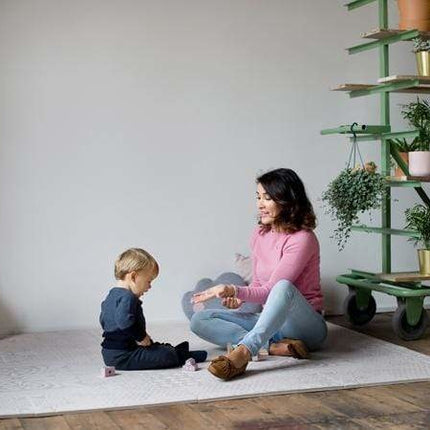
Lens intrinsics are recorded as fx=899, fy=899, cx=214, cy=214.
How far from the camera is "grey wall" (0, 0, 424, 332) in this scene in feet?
14.0

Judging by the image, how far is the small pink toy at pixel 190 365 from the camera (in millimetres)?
3340

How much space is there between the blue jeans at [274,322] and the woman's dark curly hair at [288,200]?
1.02 feet

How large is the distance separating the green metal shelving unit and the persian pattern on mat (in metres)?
0.23

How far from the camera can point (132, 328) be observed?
3.33 m

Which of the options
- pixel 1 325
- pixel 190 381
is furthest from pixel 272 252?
pixel 1 325

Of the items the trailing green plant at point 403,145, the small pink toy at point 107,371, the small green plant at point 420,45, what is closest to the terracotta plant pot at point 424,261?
the trailing green plant at point 403,145

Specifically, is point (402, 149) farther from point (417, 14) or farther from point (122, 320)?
point (122, 320)

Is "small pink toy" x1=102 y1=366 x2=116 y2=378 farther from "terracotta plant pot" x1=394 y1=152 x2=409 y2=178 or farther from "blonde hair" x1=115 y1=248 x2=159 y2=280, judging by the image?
"terracotta plant pot" x1=394 y1=152 x2=409 y2=178

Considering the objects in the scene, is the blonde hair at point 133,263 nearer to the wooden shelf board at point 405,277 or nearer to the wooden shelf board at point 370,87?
the wooden shelf board at point 405,277

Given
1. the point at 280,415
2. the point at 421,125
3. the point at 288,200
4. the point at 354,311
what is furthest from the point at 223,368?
the point at 421,125

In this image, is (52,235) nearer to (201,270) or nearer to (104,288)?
(104,288)

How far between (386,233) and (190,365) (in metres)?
1.38

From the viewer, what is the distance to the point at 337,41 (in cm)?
476

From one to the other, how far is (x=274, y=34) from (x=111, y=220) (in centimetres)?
128
